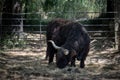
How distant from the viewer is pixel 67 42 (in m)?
10.0

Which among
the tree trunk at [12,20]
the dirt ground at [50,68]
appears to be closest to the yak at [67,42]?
the dirt ground at [50,68]

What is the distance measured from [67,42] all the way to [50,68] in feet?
3.56

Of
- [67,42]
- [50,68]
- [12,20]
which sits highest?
[12,20]

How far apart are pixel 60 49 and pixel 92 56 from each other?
384 cm

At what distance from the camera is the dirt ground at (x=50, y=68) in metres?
9.29

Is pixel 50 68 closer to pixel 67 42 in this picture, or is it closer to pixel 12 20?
pixel 67 42

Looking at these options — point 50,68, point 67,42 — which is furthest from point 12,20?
point 67,42

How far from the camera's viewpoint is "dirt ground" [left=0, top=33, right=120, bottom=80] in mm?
9289

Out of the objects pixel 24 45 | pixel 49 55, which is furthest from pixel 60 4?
pixel 49 55

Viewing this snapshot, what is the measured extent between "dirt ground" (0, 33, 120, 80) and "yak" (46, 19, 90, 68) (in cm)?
37

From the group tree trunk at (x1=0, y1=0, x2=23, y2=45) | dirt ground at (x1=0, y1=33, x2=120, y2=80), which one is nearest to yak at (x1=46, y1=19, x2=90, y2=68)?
dirt ground at (x1=0, y1=33, x2=120, y2=80)

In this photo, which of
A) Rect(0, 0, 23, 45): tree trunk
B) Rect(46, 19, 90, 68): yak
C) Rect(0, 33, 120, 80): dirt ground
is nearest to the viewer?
Rect(0, 33, 120, 80): dirt ground

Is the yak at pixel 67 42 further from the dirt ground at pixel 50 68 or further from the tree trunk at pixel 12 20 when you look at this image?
the tree trunk at pixel 12 20

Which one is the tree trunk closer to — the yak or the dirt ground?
the dirt ground
